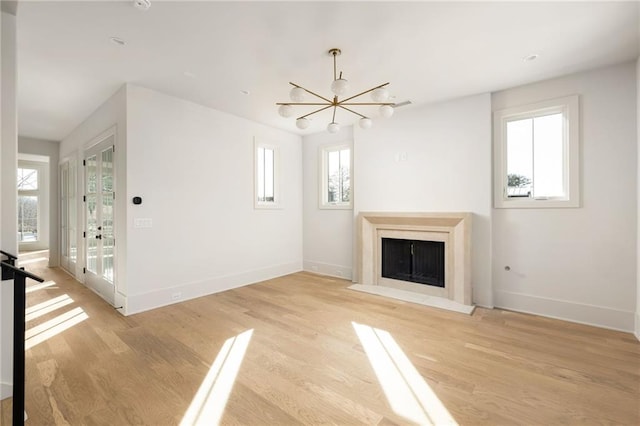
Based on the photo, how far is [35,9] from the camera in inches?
89.3

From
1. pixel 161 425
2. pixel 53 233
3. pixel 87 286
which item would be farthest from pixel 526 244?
pixel 53 233

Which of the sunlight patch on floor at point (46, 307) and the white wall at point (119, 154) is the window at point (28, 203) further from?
the sunlight patch on floor at point (46, 307)

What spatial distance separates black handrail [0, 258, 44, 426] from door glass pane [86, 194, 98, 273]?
12.3 ft

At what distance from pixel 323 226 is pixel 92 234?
424 cm

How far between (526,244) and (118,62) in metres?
5.56

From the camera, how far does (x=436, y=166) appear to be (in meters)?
4.40

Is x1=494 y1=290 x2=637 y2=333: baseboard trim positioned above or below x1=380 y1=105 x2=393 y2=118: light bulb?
below

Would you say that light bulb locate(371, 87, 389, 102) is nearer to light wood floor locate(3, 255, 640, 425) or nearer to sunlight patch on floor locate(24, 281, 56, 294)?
light wood floor locate(3, 255, 640, 425)

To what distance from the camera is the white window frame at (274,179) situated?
5288 millimetres

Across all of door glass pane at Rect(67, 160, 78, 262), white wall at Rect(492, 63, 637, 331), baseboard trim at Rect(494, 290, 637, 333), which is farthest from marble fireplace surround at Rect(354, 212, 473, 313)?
door glass pane at Rect(67, 160, 78, 262)

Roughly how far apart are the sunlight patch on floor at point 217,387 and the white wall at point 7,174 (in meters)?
1.40

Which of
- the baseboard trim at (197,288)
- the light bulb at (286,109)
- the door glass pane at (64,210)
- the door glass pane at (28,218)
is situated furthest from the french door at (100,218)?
the door glass pane at (28,218)

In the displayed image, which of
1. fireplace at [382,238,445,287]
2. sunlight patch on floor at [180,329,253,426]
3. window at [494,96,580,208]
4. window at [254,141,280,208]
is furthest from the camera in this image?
window at [254,141,280,208]

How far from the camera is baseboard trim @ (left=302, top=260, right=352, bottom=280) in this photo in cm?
559
